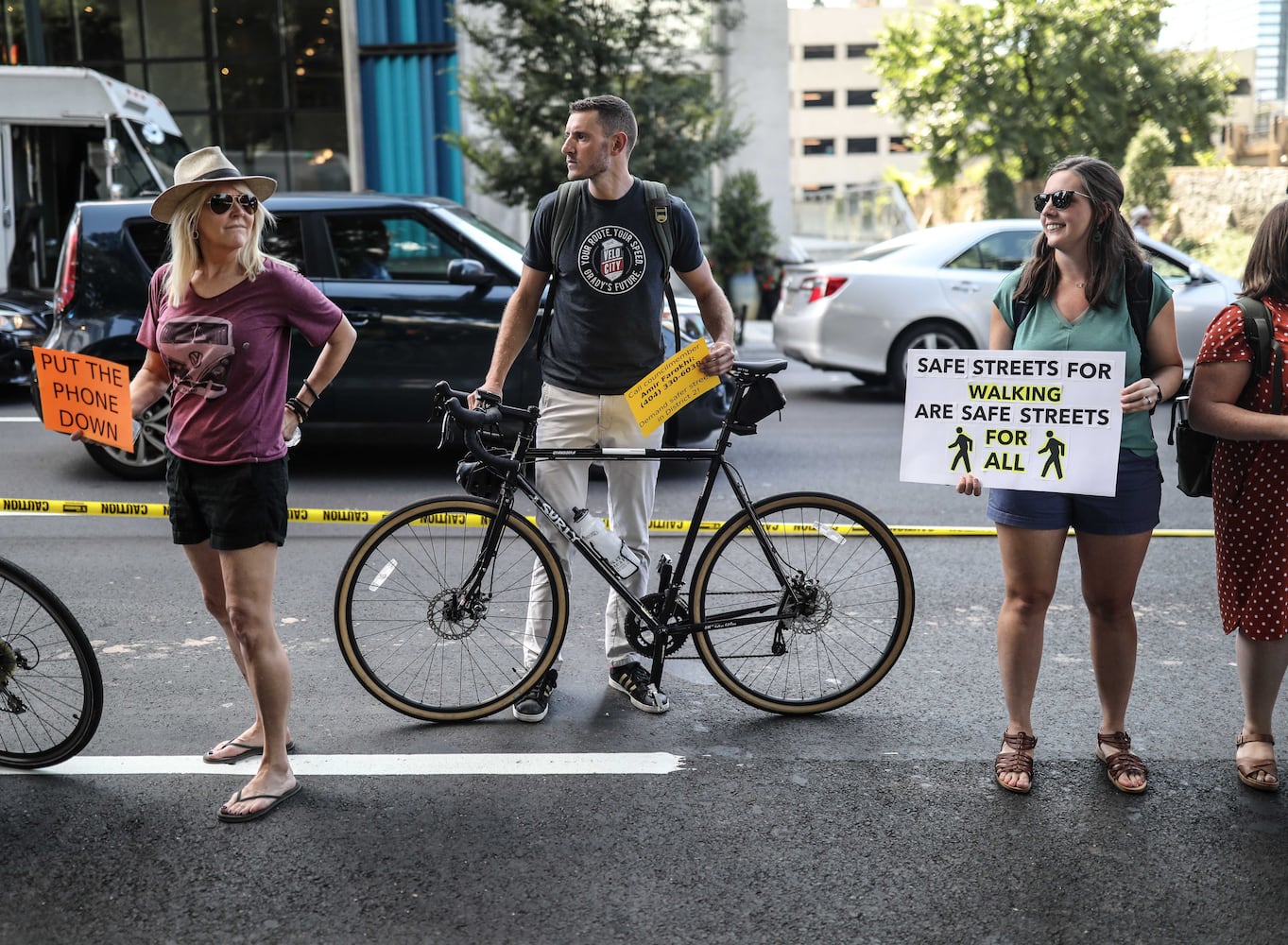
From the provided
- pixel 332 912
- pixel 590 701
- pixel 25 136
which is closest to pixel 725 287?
pixel 25 136

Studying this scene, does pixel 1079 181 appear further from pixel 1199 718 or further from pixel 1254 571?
pixel 1199 718

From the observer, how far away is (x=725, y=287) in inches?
772

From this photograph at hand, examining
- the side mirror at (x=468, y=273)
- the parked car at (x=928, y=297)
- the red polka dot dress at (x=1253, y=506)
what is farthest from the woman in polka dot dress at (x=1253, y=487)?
the parked car at (x=928, y=297)

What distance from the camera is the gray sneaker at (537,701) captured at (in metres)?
4.27

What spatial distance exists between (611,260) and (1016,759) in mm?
2005

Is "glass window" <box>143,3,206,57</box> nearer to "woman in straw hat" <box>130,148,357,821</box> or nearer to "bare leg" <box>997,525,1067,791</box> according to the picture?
"woman in straw hat" <box>130,148,357,821</box>

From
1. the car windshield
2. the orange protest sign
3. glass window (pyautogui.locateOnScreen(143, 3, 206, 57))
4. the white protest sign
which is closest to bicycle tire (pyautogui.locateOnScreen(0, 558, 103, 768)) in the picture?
the orange protest sign

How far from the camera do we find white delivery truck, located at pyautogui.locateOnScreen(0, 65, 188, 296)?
1341cm

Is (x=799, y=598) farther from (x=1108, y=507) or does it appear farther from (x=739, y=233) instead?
(x=739, y=233)

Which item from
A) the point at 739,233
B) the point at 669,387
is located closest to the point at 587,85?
the point at 739,233

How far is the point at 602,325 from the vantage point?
427 centimetres

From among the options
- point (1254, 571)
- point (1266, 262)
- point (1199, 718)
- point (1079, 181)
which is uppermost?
point (1079, 181)

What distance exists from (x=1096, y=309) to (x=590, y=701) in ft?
6.91

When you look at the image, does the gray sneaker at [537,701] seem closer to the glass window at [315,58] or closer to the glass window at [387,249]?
the glass window at [387,249]
